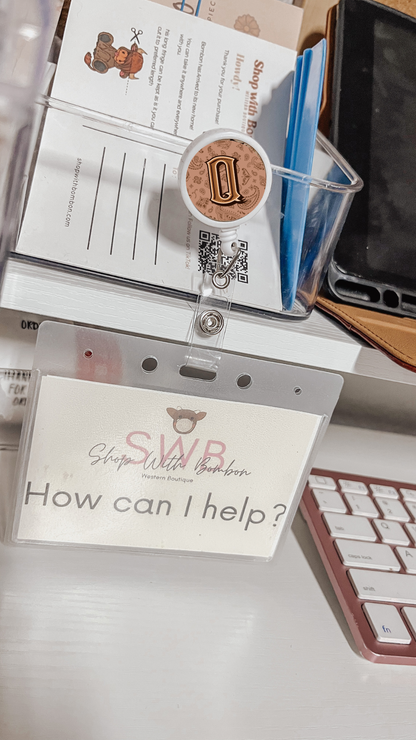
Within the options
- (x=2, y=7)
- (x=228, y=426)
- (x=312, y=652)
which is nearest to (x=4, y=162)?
(x=2, y=7)

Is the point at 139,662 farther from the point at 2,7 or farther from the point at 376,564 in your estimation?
the point at 2,7

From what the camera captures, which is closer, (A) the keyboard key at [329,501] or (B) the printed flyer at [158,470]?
(B) the printed flyer at [158,470]

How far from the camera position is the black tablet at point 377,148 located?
476 millimetres

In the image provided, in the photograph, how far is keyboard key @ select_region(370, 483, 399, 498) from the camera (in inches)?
24.6

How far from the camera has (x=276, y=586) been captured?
49 cm

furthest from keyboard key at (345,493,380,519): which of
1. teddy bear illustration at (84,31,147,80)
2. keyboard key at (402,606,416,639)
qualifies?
teddy bear illustration at (84,31,147,80)

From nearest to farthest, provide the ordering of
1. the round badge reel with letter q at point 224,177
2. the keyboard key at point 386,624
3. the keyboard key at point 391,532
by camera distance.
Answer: the round badge reel with letter q at point 224,177 → the keyboard key at point 386,624 → the keyboard key at point 391,532

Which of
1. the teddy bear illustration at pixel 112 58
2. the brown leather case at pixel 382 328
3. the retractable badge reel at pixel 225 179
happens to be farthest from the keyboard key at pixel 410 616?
the teddy bear illustration at pixel 112 58

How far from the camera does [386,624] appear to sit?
45 centimetres

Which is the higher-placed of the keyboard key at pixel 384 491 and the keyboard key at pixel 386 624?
the keyboard key at pixel 384 491

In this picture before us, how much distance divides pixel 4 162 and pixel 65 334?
17 centimetres

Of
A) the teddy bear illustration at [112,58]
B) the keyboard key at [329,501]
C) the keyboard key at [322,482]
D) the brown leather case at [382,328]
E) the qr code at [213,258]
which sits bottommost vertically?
the keyboard key at [329,501]

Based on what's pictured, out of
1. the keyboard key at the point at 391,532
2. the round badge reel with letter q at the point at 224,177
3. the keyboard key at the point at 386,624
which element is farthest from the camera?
the keyboard key at the point at 391,532

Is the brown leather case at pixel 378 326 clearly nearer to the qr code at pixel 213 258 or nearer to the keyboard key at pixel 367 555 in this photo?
the qr code at pixel 213 258
